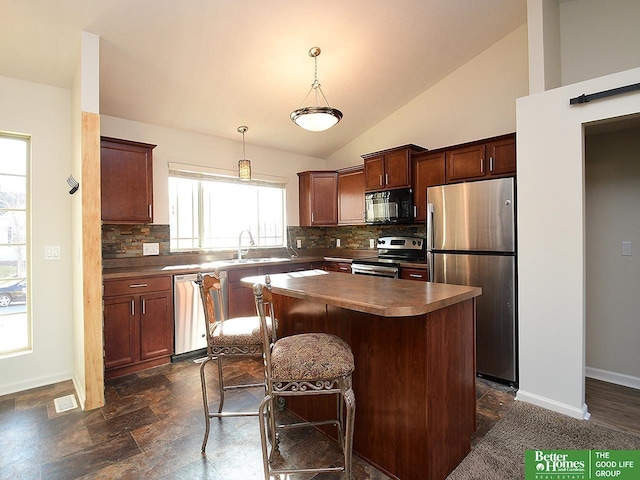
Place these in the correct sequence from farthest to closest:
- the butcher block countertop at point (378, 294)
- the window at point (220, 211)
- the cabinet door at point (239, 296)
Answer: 1. the window at point (220, 211)
2. the cabinet door at point (239, 296)
3. the butcher block countertop at point (378, 294)

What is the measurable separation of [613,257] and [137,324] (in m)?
4.40

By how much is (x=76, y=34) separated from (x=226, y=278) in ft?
8.12

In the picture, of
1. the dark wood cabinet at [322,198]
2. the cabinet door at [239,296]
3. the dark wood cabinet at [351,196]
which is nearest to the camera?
the cabinet door at [239,296]

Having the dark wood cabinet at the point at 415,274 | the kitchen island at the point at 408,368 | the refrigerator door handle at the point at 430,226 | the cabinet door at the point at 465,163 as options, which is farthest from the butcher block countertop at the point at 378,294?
the cabinet door at the point at 465,163

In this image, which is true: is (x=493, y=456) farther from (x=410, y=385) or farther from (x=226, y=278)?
(x=226, y=278)

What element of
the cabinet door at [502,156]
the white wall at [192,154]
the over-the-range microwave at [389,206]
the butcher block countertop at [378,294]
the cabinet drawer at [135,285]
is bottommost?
the cabinet drawer at [135,285]

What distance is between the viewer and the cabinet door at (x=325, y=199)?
16.9ft

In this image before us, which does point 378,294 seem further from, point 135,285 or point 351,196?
point 351,196

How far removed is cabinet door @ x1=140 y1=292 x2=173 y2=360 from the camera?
321 cm

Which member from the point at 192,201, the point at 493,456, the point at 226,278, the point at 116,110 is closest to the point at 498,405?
the point at 493,456

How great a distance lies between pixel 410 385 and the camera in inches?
63.7

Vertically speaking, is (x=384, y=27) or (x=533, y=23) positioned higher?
(x=384, y=27)

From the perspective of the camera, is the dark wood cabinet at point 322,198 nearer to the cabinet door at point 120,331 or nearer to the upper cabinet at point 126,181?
the upper cabinet at point 126,181

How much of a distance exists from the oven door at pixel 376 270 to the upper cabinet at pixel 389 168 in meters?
1.03
